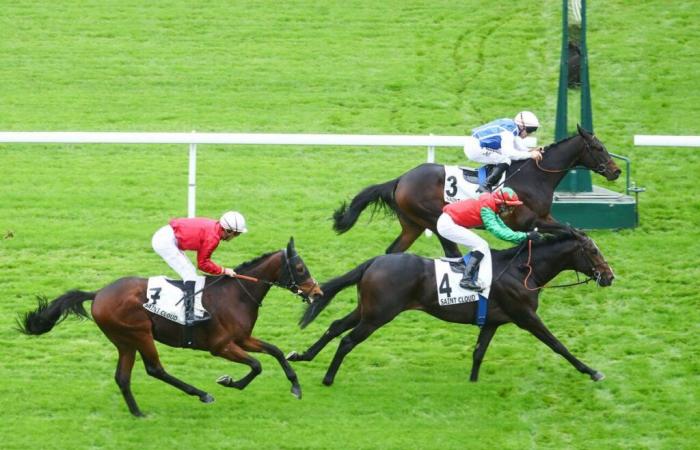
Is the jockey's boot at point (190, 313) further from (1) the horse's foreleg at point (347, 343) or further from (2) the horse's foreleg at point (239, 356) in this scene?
(1) the horse's foreleg at point (347, 343)

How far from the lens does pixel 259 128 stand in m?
16.0

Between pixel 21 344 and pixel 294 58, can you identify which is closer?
pixel 21 344

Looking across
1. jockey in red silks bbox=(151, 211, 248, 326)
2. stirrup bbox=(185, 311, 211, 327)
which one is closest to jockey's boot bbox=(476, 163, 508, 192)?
jockey in red silks bbox=(151, 211, 248, 326)

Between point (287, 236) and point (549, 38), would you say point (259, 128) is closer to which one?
point (287, 236)

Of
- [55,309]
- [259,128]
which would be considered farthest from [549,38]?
[55,309]

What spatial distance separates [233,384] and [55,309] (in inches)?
55.3

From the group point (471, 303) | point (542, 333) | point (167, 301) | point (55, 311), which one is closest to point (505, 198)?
point (471, 303)

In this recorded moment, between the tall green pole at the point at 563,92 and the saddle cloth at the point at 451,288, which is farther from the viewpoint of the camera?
the tall green pole at the point at 563,92

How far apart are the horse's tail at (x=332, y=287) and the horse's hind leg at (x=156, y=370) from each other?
928mm

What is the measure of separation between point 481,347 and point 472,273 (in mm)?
645

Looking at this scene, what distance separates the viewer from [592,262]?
33.1 feet

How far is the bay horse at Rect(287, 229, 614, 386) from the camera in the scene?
9.88 m

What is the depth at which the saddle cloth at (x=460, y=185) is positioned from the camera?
11.5 meters

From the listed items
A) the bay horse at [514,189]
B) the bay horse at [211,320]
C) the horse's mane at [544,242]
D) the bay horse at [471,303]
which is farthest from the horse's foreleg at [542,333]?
the bay horse at [211,320]
